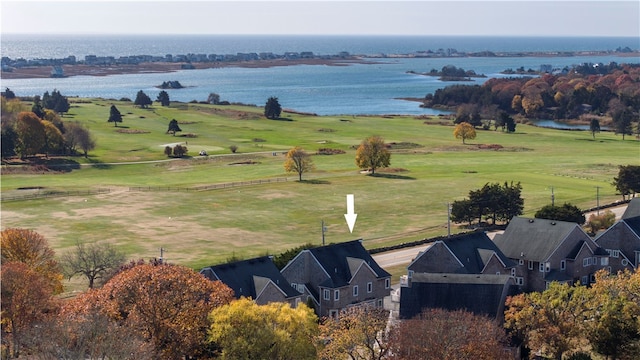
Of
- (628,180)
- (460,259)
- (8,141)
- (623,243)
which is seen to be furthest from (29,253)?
(8,141)

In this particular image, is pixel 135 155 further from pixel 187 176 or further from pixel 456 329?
pixel 456 329

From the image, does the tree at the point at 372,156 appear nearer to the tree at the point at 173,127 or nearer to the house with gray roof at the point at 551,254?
the tree at the point at 173,127

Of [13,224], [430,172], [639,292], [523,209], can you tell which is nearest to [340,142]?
[430,172]

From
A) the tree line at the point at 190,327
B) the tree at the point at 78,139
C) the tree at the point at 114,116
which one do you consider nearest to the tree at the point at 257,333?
the tree line at the point at 190,327

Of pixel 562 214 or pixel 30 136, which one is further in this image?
pixel 30 136

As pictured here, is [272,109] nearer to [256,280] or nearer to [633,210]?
[633,210]

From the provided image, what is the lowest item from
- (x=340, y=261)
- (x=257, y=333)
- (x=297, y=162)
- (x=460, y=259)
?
(x=297, y=162)

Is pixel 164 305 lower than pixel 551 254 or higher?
higher

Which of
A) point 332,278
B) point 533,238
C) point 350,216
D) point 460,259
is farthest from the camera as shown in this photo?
point 350,216
